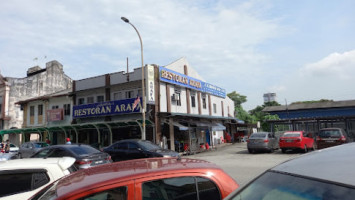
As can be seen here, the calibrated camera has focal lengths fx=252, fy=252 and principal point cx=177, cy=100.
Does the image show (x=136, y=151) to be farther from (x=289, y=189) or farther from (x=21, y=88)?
(x=21, y=88)

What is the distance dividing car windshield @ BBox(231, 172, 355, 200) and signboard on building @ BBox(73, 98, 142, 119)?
19.0m

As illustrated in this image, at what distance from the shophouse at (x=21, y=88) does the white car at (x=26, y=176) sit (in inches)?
1481

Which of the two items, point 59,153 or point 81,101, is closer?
point 59,153

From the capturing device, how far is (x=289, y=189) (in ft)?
5.60

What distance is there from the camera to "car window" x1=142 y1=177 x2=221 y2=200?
2584 millimetres

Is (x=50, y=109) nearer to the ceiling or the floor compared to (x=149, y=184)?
nearer to the ceiling

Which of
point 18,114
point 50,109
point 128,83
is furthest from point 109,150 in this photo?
point 18,114

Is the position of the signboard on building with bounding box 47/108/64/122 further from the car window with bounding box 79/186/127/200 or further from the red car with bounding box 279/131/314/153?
the car window with bounding box 79/186/127/200

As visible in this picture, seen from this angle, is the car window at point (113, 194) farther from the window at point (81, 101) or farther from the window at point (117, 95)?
the window at point (81, 101)

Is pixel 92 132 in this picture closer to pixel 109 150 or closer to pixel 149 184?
pixel 109 150

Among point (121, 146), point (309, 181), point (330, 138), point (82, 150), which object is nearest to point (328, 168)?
point (309, 181)

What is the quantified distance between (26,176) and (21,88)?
42440mm

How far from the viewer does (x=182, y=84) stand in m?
26.4

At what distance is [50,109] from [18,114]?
13.3 m
